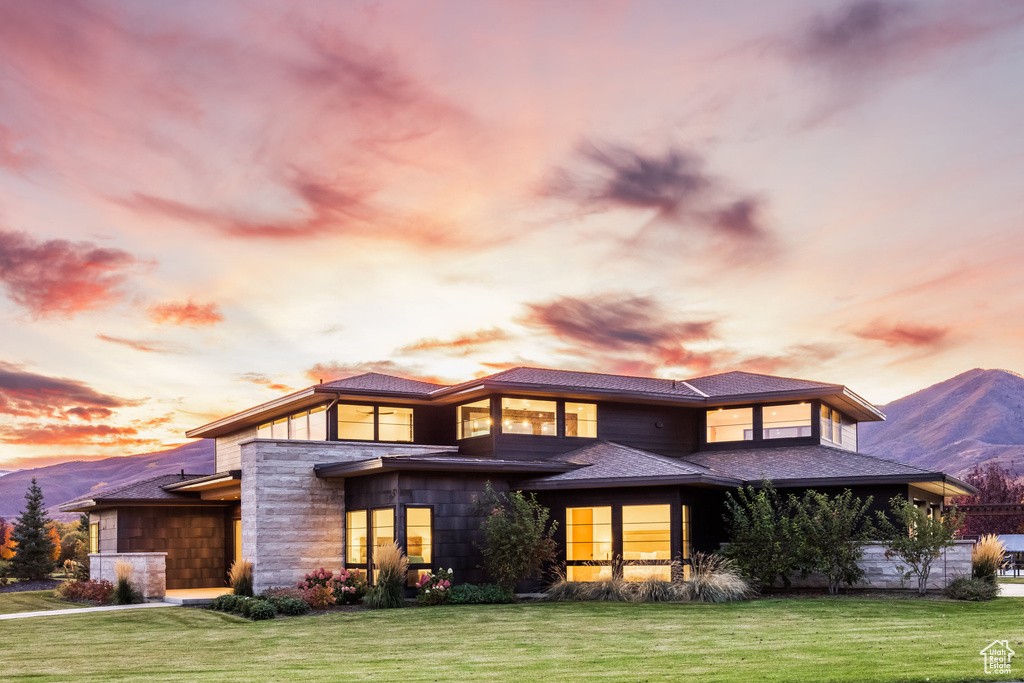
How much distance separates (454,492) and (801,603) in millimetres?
7901

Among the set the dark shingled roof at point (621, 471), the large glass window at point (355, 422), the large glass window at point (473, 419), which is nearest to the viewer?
the dark shingled roof at point (621, 471)

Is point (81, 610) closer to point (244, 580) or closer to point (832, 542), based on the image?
point (244, 580)

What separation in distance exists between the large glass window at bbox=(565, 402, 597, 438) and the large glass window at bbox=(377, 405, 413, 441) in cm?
449

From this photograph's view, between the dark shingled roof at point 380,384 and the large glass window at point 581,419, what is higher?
the dark shingled roof at point 380,384

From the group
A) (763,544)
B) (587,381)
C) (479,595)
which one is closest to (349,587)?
(479,595)

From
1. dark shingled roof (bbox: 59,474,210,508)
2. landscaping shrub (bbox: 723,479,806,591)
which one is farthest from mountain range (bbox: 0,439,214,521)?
landscaping shrub (bbox: 723,479,806,591)

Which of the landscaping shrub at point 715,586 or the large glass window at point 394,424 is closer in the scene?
the landscaping shrub at point 715,586

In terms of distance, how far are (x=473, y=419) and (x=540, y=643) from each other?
42.4 ft

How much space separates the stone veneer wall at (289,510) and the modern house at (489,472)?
0.04 meters

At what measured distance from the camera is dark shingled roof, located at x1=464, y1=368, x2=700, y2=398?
25547 mm

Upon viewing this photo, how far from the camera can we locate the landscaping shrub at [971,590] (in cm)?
1947

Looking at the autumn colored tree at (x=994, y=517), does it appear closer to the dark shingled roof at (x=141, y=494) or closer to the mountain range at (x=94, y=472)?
the dark shingled roof at (x=141, y=494)

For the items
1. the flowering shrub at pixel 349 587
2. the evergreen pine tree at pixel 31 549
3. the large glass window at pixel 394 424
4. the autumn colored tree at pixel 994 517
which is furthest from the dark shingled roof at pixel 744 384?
the autumn colored tree at pixel 994 517

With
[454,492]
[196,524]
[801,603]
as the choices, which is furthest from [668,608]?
[196,524]
